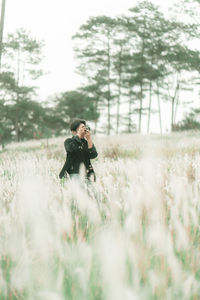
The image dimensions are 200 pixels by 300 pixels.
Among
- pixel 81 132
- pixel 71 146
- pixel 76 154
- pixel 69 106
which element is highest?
pixel 69 106

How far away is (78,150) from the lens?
16.9 ft

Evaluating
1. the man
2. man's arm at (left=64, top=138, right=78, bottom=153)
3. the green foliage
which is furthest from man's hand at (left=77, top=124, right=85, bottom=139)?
the green foliage

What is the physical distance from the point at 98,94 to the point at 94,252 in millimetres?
37070

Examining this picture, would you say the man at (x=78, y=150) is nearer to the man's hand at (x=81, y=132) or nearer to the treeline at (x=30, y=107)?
the man's hand at (x=81, y=132)

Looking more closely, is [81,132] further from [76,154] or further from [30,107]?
[30,107]

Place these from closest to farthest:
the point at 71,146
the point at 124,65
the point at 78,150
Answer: the point at 71,146 < the point at 78,150 < the point at 124,65

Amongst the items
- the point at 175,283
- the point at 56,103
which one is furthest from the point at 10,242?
the point at 56,103

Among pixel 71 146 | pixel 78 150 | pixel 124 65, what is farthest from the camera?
pixel 124 65

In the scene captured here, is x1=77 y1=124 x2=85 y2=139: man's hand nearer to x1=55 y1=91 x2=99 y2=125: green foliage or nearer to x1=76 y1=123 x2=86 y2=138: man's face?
x1=76 y1=123 x2=86 y2=138: man's face

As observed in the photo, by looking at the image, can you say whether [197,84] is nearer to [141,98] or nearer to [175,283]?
[141,98]

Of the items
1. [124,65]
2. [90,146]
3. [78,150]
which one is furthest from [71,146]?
[124,65]

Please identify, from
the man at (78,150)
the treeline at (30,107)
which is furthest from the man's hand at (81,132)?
the treeline at (30,107)

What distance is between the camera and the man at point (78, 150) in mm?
5061

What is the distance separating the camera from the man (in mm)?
5061
